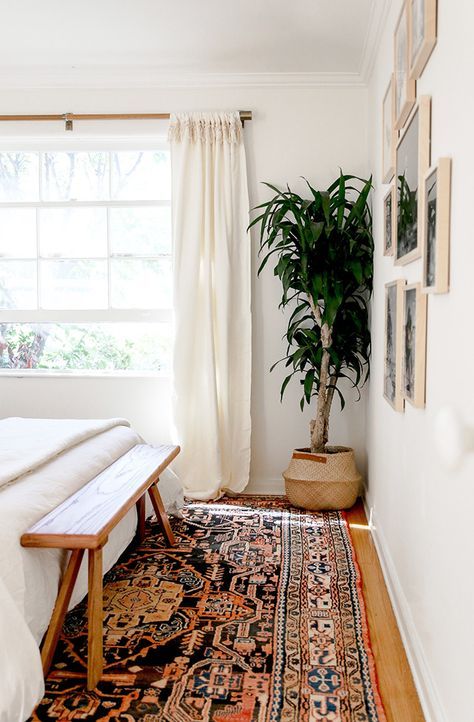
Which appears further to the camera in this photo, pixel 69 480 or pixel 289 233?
pixel 289 233

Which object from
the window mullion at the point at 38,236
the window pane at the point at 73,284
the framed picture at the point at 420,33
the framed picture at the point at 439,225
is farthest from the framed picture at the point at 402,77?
the window mullion at the point at 38,236

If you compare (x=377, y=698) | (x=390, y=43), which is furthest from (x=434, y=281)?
(x=390, y=43)

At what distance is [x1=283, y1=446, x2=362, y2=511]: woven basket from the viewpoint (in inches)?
152

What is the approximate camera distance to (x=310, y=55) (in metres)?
3.91

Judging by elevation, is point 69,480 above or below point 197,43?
below

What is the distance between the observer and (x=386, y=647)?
2326 mm

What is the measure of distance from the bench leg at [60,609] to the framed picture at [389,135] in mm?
1909

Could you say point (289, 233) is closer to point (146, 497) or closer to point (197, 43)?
point (197, 43)

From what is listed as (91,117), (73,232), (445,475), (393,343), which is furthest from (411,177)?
(73,232)

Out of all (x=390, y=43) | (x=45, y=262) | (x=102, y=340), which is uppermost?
(x=390, y=43)

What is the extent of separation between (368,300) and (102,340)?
1738mm

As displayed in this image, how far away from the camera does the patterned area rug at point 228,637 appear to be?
6.48 ft

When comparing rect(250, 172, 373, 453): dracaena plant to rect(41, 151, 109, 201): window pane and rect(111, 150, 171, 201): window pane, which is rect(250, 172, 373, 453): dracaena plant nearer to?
rect(111, 150, 171, 201): window pane

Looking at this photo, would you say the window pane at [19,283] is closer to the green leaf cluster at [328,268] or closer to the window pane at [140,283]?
the window pane at [140,283]
